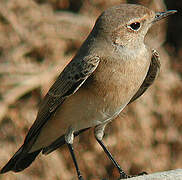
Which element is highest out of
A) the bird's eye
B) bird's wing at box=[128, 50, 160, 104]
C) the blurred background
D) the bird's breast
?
the bird's eye

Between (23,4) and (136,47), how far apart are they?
331 centimetres

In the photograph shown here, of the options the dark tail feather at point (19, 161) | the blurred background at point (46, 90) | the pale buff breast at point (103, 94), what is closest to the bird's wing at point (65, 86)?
the pale buff breast at point (103, 94)

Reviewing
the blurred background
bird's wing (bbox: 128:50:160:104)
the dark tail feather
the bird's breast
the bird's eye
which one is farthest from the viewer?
the blurred background

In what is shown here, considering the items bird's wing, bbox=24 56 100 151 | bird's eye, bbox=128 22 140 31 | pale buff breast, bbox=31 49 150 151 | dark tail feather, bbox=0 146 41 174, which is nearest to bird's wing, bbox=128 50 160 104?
pale buff breast, bbox=31 49 150 151

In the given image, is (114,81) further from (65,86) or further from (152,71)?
(152,71)

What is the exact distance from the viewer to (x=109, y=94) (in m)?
4.28

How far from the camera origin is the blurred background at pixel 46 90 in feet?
22.7

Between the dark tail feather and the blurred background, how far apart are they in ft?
5.02

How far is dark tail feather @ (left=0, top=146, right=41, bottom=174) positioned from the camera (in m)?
5.15

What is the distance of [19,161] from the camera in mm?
5211

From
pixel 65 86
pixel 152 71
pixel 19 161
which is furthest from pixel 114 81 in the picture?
pixel 19 161

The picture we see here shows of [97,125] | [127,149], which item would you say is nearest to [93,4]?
[127,149]

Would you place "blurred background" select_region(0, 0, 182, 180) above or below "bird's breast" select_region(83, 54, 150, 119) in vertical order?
below

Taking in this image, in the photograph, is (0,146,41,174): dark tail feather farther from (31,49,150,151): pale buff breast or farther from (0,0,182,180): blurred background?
(0,0,182,180): blurred background
